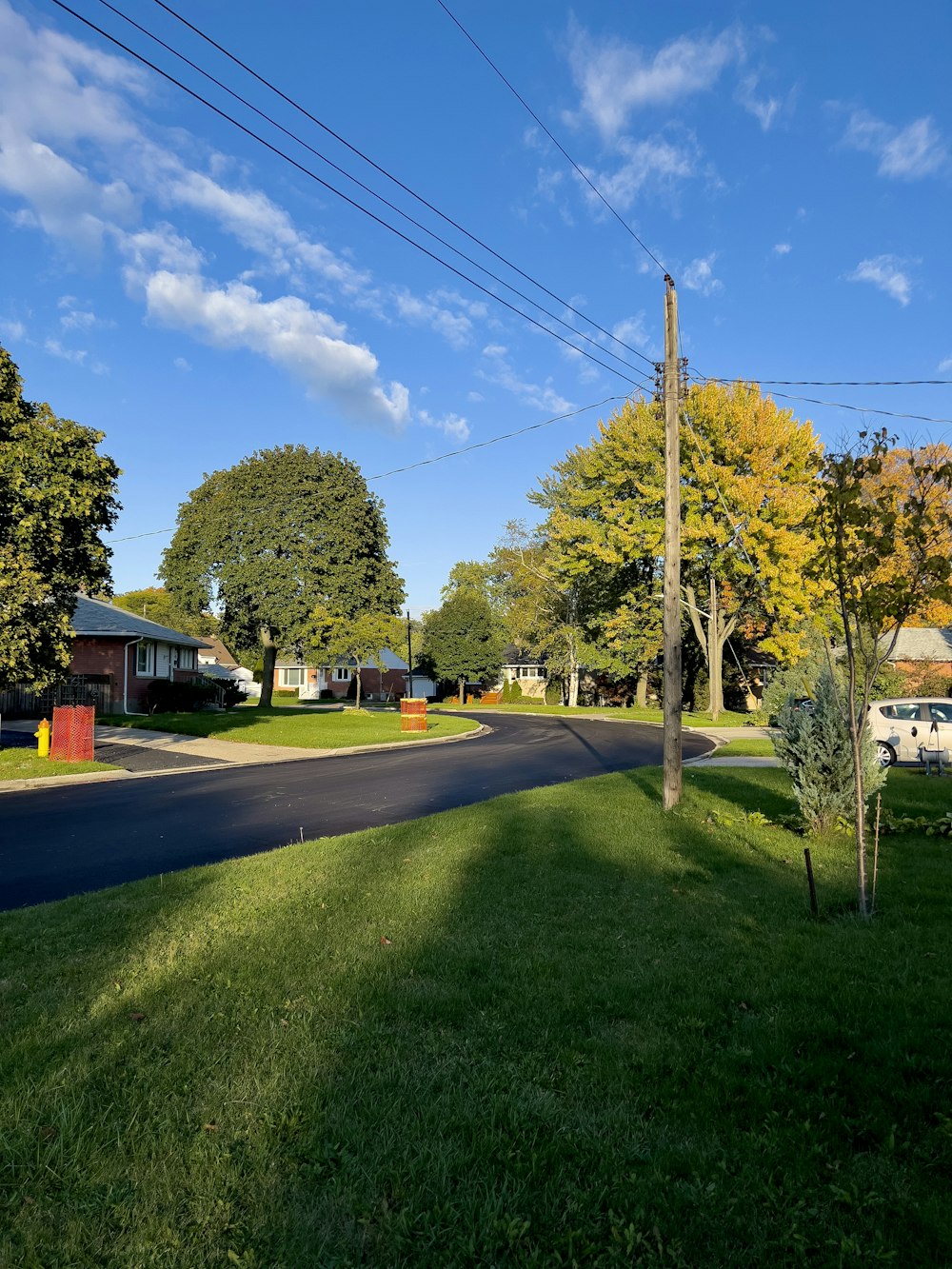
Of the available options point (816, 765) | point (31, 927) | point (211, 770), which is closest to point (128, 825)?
point (31, 927)

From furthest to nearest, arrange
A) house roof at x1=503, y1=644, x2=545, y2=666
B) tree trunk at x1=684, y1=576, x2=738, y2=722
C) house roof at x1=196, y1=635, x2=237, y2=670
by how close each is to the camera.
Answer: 1. house roof at x1=196, y1=635, x2=237, y2=670
2. house roof at x1=503, y1=644, x2=545, y2=666
3. tree trunk at x1=684, y1=576, x2=738, y2=722

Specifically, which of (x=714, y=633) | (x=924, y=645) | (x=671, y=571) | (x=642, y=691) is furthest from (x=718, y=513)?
(x=671, y=571)

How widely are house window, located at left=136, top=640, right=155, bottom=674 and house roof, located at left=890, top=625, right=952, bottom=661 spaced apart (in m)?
37.6

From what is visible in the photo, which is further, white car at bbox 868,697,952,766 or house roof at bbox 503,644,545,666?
house roof at bbox 503,644,545,666

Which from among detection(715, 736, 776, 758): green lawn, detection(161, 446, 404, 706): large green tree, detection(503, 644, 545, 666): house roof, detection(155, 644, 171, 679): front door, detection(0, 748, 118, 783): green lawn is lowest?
detection(0, 748, 118, 783): green lawn

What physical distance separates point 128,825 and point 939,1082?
1040 cm

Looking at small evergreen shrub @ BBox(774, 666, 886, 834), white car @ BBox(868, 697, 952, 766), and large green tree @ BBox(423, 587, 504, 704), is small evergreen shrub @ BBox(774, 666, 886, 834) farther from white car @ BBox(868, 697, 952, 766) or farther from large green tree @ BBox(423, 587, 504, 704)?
large green tree @ BBox(423, 587, 504, 704)

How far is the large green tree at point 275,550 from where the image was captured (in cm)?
4041

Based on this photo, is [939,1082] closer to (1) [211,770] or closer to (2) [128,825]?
(2) [128,825]

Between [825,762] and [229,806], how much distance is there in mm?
8983

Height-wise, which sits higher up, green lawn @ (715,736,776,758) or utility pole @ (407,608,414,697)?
utility pole @ (407,608,414,697)

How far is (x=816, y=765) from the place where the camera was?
945 cm

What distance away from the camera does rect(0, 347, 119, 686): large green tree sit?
17.0 meters

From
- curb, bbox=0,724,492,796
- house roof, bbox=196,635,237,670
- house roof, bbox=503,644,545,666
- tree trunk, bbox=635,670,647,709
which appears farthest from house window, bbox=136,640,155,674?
house roof, bbox=196,635,237,670
